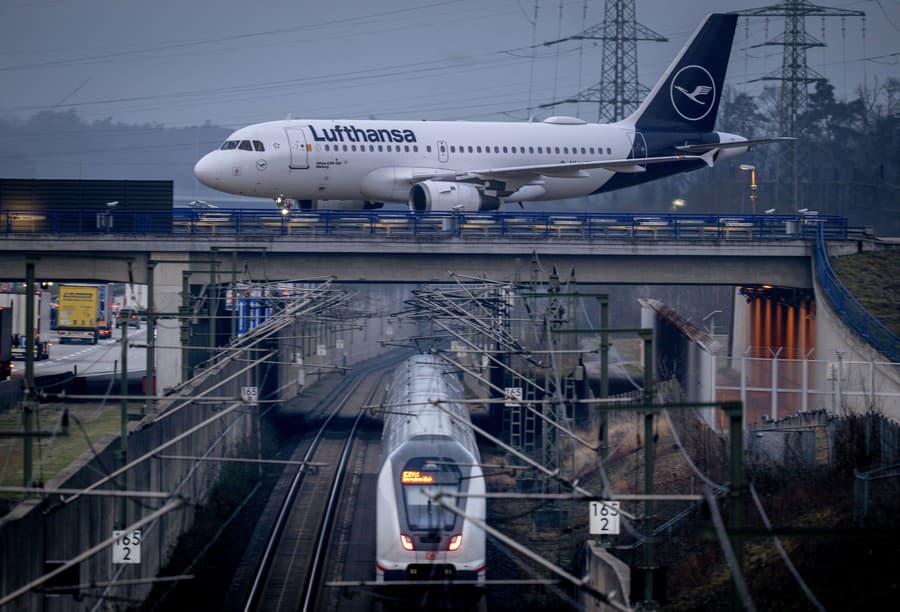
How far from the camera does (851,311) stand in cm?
3753

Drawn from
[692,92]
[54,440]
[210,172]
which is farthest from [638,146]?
[54,440]

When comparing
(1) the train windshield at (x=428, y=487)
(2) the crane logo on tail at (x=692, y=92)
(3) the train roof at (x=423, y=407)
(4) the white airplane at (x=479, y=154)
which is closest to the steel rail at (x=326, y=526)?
(3) the train roof at (x=423, y=407)

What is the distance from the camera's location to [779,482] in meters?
24.9

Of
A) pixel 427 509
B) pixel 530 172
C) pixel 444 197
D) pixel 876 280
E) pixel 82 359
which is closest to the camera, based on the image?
pixel 427 509

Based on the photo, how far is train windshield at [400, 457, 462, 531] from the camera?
803 inches

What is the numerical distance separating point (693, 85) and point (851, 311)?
1916 centimetres

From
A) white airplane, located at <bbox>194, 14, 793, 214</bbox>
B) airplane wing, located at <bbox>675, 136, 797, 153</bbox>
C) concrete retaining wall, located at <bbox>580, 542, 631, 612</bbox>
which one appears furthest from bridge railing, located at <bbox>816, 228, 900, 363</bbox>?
concrete retaining wall, located at <bbox>580, 542, 631, 612</bbox>

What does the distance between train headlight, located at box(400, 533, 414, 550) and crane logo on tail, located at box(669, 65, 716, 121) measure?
37295 mm

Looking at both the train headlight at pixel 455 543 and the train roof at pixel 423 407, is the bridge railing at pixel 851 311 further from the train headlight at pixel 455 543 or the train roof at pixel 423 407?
the train headlight at pixel 455 543

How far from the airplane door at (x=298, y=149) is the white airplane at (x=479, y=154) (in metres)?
0.04

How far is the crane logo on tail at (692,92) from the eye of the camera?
53.2 meters

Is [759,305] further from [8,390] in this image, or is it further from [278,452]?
[8,390]

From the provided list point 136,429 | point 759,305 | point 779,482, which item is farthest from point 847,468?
point 759,305

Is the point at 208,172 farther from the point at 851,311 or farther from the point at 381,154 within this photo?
the point at 851,311
